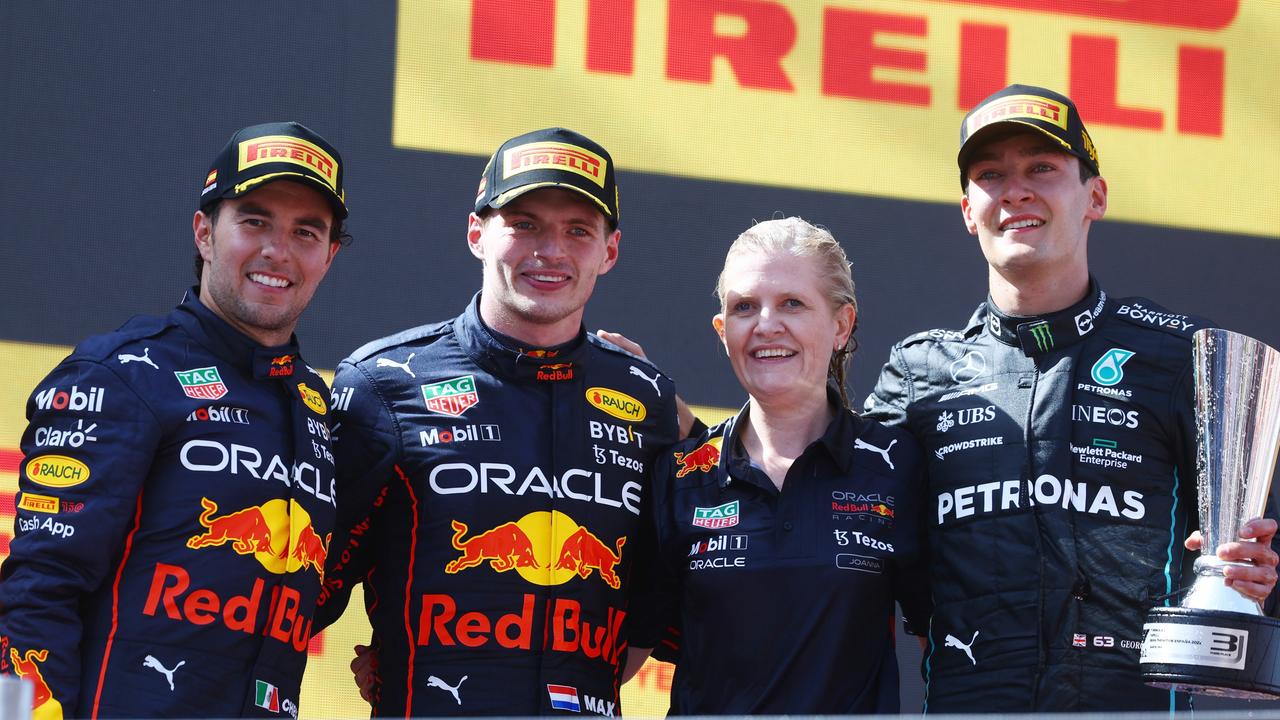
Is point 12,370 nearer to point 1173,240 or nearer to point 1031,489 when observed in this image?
point 1031,489

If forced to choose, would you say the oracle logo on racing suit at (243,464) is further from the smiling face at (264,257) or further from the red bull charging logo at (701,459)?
the red bull charging logo at (701,459)

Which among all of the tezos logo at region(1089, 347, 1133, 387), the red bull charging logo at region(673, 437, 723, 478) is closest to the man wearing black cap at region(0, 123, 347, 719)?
the red bull charging logo at region(673, 437, 723, 478)

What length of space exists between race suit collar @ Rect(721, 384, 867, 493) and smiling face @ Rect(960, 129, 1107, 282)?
15.4 inches

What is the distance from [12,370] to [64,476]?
1.20 m

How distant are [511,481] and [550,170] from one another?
560mm

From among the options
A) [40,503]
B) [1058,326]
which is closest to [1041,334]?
[1058,326]

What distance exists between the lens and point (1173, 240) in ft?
13.1

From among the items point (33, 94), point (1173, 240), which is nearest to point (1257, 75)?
point (1173, 240)

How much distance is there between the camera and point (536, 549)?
2.62 meters

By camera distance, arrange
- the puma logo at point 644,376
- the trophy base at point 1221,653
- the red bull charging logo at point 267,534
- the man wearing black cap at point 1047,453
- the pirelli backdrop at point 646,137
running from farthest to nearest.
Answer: the pirelli backdrop at point 646,137 → the puma logo at point 644,376 → the man wearing black cap at point 1047,453 → the red bull charging logo at point 267,534 → the trophy base at point 1221,653

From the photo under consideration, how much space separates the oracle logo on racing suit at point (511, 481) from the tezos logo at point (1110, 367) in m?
0.86

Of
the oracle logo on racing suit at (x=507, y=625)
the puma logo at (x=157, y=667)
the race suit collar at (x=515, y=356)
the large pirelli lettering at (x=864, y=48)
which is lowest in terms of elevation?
the puma logo at (x=157, y=667)

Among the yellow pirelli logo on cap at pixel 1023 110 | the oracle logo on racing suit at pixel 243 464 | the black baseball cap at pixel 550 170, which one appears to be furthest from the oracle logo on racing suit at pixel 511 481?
the yellow pirelli logo on cap at pixel 1023 110

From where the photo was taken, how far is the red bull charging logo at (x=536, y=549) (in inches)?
102
